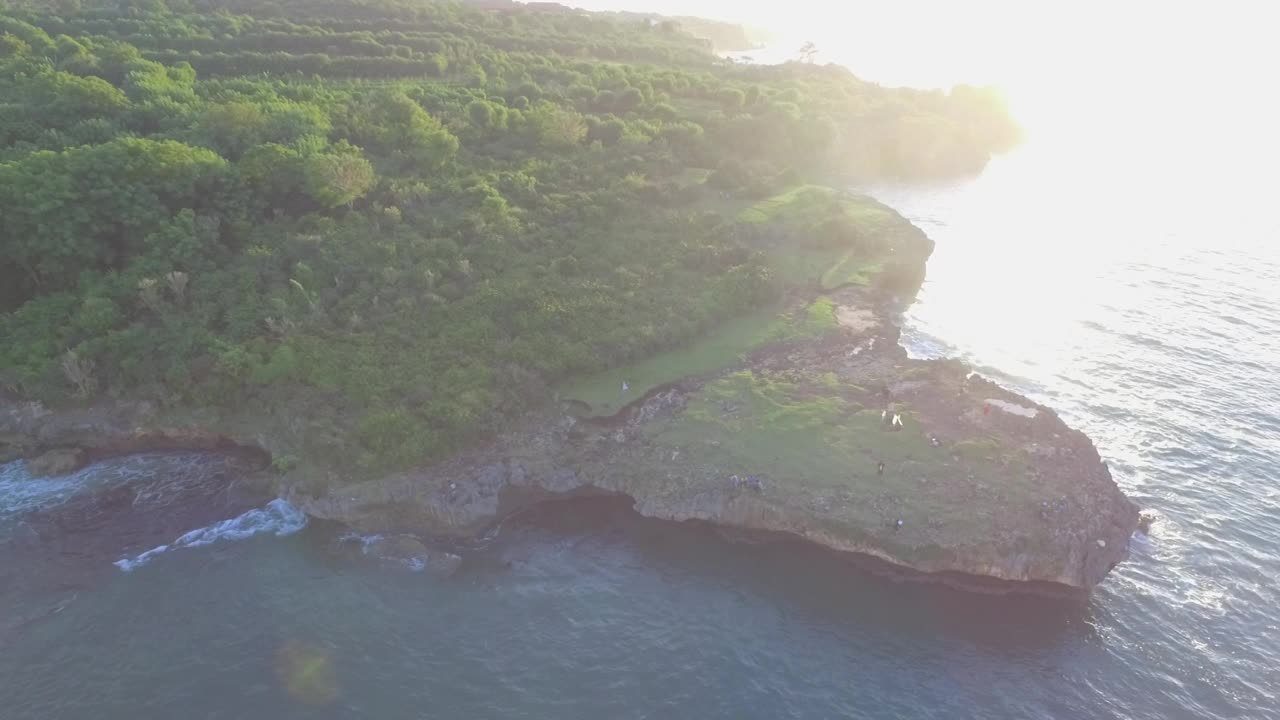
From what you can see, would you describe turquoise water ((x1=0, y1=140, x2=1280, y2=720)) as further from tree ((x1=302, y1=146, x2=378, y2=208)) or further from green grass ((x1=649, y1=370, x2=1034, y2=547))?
tree ((x1=302, y1=146, x2=378, y2=208))

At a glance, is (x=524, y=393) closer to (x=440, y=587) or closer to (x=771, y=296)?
(x=440, y=587)

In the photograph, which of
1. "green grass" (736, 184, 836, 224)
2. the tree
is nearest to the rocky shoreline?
the tree

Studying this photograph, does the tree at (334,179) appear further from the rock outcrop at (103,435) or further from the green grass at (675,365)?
the green grass at (675,365)

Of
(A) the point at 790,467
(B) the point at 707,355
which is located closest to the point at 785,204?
(B) the point at 707,355

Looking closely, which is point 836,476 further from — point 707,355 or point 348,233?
point 348,233

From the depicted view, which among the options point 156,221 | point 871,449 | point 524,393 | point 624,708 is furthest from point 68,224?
point 871,449

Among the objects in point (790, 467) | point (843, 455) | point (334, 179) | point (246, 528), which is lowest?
point (246, 528)
